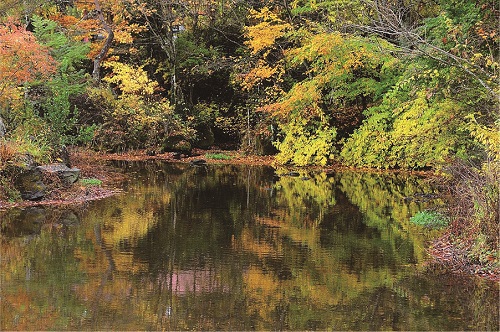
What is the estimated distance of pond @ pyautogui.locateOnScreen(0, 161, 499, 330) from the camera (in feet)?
21.8

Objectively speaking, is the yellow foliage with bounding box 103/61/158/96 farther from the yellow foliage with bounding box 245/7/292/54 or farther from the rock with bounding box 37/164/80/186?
the rock with bounding box 37/164/80/186

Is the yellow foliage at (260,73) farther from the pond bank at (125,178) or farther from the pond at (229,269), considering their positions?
the pond at (229,269)

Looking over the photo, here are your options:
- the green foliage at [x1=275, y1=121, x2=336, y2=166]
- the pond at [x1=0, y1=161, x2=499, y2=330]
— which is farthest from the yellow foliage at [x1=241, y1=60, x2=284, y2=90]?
the pond at [x1=0, y1=161, x2=499, y2=330]

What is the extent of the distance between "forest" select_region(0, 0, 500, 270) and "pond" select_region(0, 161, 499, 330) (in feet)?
8.05

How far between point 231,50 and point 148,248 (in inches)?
825

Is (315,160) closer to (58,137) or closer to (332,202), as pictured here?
(332,202)

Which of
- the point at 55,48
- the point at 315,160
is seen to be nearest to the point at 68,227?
the point at 55,48

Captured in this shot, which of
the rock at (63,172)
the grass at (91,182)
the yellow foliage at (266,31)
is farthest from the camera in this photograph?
the yellow foliage at (266,31)

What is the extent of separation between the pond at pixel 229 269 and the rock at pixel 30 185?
3.32 feet

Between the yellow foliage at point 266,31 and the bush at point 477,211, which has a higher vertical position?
the yellow foliage at point 266,31

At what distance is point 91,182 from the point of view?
16.1m

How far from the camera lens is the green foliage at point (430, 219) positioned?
12.0m

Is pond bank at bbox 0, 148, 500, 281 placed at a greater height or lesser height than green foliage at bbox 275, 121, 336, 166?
lesser

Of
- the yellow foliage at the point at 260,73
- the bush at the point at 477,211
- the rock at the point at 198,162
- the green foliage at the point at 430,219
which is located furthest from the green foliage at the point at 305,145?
the bush at the point at 477,211
